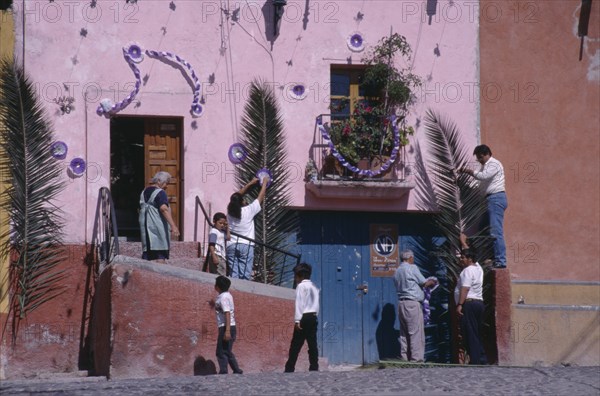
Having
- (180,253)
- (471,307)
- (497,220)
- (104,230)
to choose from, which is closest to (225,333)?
(180,253)

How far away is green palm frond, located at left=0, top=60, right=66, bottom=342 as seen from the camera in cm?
1859

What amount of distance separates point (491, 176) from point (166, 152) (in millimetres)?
4757

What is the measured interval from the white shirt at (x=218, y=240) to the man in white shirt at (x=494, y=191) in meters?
3.85

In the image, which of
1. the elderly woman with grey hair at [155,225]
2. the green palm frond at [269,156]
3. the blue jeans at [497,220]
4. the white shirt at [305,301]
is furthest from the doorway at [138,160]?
the blue jeans at [497,220]

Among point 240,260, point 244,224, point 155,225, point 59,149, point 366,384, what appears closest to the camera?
point 366,384

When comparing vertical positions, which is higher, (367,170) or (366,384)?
(367,170)

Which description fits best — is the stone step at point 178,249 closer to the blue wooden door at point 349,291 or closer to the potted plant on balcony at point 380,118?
the blue wooden door at point 349,291

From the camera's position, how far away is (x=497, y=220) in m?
19.5

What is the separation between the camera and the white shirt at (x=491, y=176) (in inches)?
760

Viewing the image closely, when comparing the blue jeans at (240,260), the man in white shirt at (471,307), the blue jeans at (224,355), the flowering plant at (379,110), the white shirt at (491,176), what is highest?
the flowering plant at (379,110)

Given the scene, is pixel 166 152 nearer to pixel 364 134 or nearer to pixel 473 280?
pixel 364 134

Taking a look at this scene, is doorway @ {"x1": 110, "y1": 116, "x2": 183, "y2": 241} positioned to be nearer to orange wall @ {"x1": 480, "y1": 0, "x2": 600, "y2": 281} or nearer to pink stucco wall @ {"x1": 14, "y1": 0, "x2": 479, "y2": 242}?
pink stucco wall @ {"x1": 14, "y1": 0, "x2": 479, "y2": 242}

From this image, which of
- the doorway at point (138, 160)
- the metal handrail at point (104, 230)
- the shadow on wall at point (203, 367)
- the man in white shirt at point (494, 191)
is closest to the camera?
the shadow on wall at point (203, 367)

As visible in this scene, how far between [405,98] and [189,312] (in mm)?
5265
